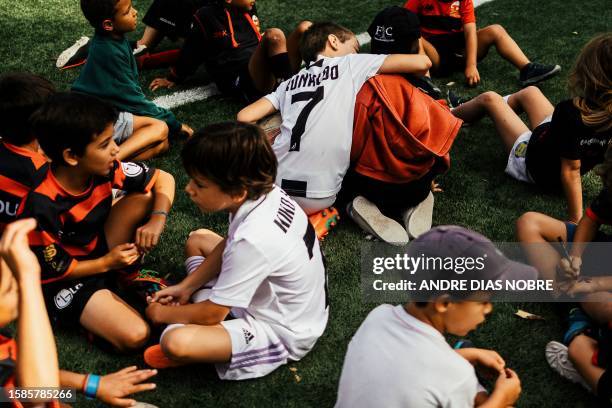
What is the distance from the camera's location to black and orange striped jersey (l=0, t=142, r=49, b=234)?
2939mm

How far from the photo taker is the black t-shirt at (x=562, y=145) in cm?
345

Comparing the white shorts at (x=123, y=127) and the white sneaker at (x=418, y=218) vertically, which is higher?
the white shorts at (x=123, y=127)

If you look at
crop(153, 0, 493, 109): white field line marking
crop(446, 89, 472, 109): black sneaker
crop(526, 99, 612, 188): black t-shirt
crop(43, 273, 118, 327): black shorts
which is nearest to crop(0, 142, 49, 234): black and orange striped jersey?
crop(43, 273, 118, 327): black shorts

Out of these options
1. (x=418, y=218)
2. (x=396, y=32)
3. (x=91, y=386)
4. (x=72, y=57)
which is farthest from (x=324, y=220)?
(x=72, y=57)

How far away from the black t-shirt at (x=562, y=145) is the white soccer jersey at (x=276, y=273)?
1516 millimetres

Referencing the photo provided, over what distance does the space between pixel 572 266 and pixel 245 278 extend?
58.9 inches

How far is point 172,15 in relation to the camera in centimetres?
531

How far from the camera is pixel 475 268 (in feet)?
6.98

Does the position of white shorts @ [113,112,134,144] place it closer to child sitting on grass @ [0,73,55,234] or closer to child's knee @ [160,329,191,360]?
child sitting on grass @ [0,73,55,234]

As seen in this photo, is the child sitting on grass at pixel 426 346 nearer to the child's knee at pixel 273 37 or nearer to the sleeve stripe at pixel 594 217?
the sleeve stripe at pixel 594 217

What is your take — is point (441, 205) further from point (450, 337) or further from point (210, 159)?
point (210, 159)

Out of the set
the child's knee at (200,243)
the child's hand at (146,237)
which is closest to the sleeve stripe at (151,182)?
the child's hand at (146,237)

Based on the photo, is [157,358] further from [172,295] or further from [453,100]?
[453,100]

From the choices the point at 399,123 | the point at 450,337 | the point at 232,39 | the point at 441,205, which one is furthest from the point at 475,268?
the point at 232,39
